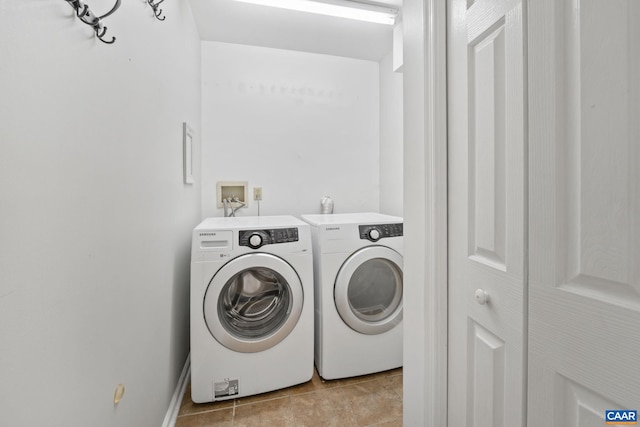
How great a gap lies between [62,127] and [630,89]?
1.11m

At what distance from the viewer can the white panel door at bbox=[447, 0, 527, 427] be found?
68 cm

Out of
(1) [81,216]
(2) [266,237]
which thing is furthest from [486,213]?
(2) [266,237]

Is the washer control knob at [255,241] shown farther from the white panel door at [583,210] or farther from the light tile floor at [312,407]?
the white panel door at [583,210]

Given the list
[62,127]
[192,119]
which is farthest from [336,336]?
[192,119]

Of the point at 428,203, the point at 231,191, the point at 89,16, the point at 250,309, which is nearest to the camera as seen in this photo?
the point at 89,16

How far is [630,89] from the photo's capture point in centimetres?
47

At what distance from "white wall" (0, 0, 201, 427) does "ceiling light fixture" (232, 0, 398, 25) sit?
2.90 feet

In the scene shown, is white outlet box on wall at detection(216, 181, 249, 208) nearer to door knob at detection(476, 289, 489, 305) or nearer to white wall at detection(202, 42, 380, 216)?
white wall at detection(202, 42, 380, 216)

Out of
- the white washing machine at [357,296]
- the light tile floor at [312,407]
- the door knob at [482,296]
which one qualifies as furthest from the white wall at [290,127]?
the door knob at [482,296]

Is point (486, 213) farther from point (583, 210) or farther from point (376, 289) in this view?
point (376, 289)

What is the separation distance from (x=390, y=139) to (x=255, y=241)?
1.59 m

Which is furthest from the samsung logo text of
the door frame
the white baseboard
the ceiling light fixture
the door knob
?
the ceiling light fixture

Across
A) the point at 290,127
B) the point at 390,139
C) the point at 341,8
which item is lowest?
the point at 390,139

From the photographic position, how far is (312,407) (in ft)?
5.23
